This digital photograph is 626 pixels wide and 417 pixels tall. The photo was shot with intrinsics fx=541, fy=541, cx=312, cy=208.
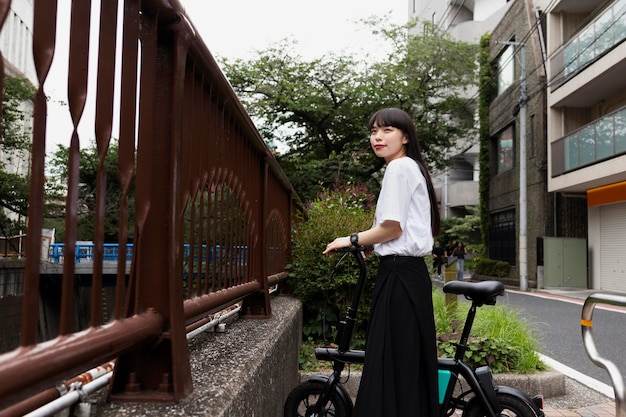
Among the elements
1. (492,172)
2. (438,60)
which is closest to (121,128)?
(438,60)

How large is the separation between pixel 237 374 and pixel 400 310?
0.97 meters

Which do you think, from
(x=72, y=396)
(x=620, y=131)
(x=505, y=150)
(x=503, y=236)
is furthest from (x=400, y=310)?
(x=503, y=236)

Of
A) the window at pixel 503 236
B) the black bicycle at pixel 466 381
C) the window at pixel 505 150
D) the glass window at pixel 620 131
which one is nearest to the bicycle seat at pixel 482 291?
the black bicycle at pixel 466 381

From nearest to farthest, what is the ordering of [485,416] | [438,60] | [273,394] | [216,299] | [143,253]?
[143,253] < [216,299] < [273,394] < [485,416] < [438,60]

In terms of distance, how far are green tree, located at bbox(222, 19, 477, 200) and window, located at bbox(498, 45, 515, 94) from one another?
1.73 meters

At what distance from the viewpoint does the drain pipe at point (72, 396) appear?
3.87 feet

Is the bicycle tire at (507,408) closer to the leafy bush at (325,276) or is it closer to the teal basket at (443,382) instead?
the teal basket at (443,382)

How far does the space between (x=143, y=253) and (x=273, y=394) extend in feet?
4.16

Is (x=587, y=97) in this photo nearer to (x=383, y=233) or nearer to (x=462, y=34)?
(x=462, y=34)

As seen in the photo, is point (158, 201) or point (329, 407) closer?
point (158, 201)

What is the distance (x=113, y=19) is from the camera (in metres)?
1.29

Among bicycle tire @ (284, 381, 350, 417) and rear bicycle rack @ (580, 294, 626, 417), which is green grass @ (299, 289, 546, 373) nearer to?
bicycle tire @ (284, 381, 350, 417)

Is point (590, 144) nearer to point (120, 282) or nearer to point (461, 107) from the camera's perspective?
point (461, 107)

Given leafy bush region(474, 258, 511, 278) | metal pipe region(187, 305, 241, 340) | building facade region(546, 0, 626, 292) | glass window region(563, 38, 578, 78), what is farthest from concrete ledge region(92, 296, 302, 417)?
leafy bush region(474, 258, 511, 278)
